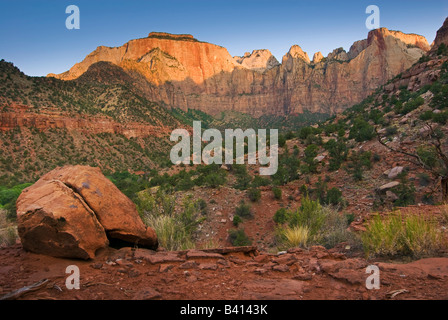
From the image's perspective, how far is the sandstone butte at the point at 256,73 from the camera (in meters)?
101

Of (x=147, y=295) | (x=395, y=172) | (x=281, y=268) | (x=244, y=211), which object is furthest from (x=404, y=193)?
(x=147, y=295)

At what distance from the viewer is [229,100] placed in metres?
133

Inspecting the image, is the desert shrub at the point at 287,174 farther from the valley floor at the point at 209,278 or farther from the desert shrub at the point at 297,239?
the valley floor at the point at 209,278

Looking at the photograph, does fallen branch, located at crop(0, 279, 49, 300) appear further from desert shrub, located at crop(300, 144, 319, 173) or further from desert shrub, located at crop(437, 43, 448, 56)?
desert shrub, located at crop(437, 43, 448, 56)

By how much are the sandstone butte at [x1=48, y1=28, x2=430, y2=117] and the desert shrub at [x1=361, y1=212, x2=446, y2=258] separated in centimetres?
10119

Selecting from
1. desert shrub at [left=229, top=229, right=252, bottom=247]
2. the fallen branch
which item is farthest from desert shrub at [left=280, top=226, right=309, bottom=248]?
desert shrub at [left=229, top=229, right=252, bottom=247]

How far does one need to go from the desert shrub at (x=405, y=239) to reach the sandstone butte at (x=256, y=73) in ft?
332

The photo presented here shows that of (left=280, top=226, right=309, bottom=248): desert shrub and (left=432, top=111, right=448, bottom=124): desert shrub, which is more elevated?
(left=432, top=111, right=448, bottom=124): desert shrub

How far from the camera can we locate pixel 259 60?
16050 cm

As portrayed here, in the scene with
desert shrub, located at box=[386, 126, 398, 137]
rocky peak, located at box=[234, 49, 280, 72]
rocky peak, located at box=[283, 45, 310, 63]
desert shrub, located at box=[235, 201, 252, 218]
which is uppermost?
rocky peak, located at box=[234, 49, 280, 72]

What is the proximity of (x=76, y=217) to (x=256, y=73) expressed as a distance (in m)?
145

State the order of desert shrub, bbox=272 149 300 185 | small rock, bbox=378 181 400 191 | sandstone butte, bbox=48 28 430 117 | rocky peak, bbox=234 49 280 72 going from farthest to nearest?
1. rocky peak, bbox=234 49 280 72
2. sandstone butte, bbox=48 28 430 117
3. desert shrub, bbox=272 149 300 185
4. small rock, bbox=378 181 400 191

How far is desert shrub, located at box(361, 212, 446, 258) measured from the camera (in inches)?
161

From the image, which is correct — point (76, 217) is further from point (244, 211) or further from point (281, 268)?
point (244, 211)
